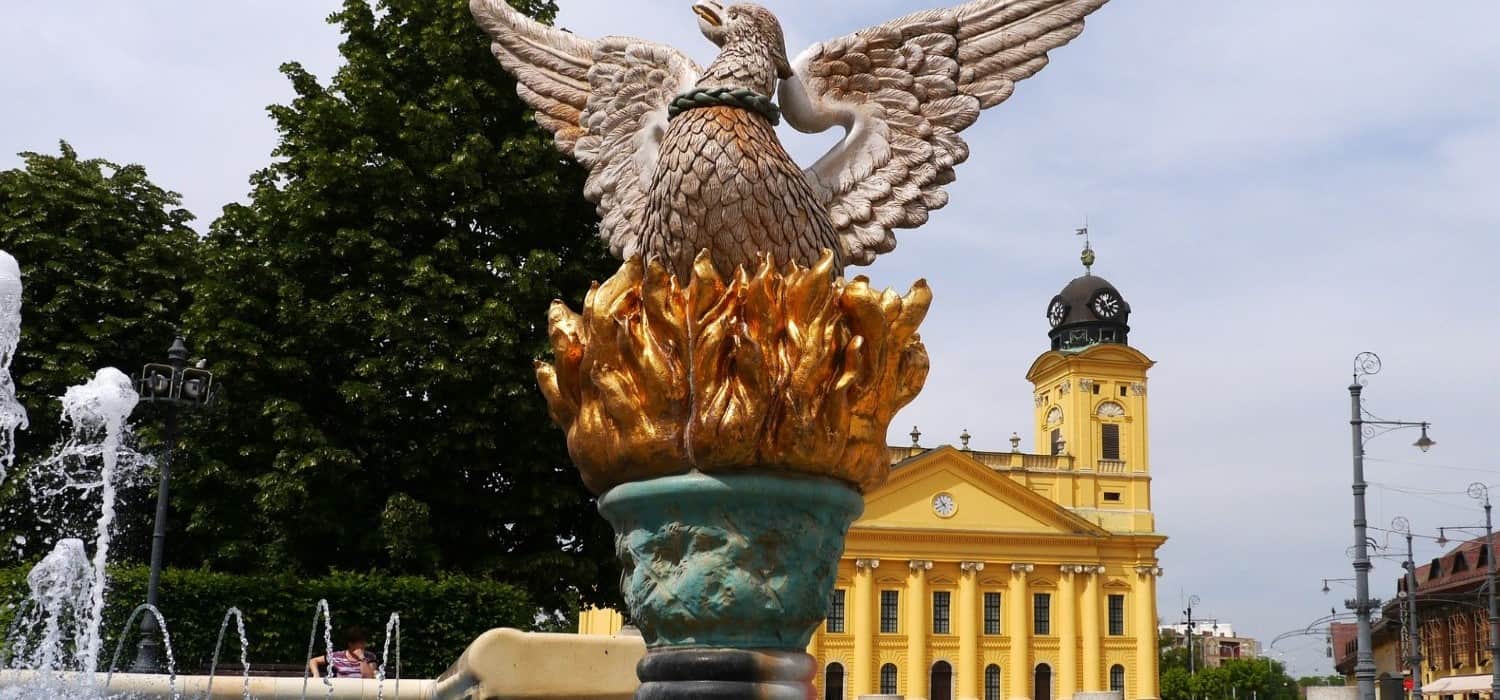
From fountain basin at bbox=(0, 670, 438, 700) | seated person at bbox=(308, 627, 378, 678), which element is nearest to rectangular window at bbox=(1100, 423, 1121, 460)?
seated person at bbox=(308, 627, 378, 678)

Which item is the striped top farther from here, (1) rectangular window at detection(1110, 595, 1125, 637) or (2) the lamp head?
(1) rectangular window at detection(1110, 595, 1125, 637)

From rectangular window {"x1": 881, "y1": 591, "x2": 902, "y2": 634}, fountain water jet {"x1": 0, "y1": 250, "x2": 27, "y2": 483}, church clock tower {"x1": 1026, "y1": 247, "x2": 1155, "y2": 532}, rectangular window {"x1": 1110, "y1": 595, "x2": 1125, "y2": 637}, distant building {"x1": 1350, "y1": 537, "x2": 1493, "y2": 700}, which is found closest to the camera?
fountain water jet {"x1": 0, "y1": 250, "x2": 27, "y2": 483}

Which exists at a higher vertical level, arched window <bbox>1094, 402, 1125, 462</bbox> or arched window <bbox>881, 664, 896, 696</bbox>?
arched window <bbox>1094, 402, 1125, 462</bbox>

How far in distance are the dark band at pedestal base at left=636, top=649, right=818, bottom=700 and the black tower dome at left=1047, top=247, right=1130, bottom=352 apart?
56.4 meters

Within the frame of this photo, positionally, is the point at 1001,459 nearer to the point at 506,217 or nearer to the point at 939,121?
the point at 506,217

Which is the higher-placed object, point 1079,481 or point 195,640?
point 1079,481

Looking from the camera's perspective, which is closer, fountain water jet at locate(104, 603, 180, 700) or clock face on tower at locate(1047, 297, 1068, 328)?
fountain water jet at locate(104, 603, 180, 700)

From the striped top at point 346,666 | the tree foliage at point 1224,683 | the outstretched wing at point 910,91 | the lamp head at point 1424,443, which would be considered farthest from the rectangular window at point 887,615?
the outstretched wing at point 910,91

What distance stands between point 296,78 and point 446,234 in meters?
3.04

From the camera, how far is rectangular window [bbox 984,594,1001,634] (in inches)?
2128

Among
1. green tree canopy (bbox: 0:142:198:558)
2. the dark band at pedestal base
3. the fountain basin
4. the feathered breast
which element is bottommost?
the fountain basin

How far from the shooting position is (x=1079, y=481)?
57375 millimetres

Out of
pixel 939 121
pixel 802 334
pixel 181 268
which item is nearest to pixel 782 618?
pixel 802 334

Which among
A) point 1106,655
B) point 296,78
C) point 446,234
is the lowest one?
point 1106,655
